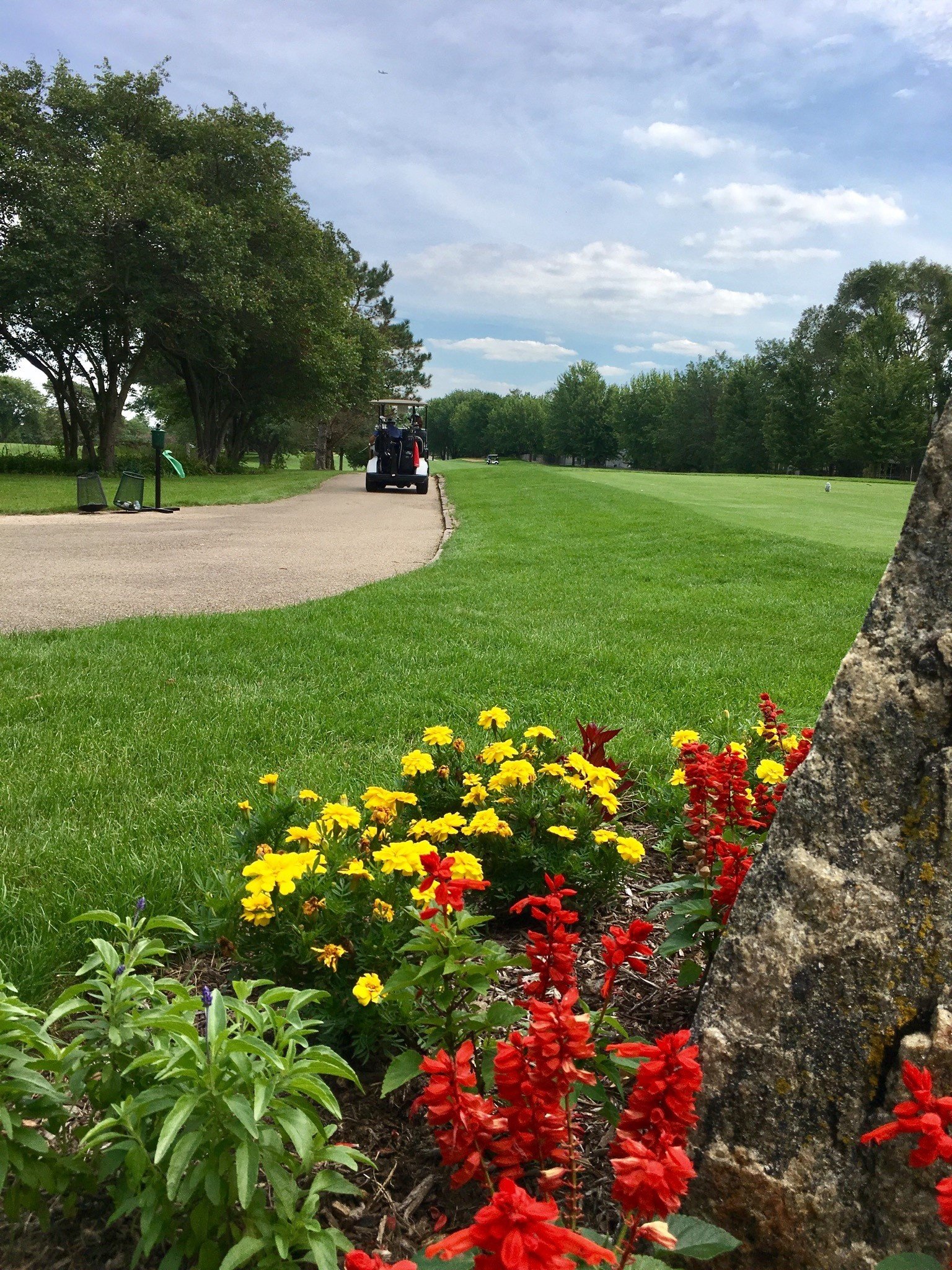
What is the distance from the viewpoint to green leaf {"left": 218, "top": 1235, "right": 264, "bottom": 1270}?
1.37 metres

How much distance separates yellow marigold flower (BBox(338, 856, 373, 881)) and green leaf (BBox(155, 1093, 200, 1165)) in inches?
35.4

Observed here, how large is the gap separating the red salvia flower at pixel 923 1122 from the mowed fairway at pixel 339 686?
2.14 meters

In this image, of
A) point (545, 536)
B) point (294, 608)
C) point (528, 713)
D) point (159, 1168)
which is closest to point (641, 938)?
point (159, 1168)

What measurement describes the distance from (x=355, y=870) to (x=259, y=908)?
0.27 metres

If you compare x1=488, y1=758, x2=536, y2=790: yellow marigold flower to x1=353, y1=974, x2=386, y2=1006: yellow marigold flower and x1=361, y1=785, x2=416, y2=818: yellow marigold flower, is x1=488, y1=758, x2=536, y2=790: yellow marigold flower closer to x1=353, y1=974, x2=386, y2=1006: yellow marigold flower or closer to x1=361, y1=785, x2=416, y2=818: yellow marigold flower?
x1=361, y1=785, x2=416, y2=818: yellow marigold flower

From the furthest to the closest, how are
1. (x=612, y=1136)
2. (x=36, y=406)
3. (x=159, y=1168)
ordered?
1. (x=36, y=406)
2. (x=612, y=1136)
3. (x=159, y=1168)

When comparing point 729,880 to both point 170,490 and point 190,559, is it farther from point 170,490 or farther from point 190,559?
→ point 170,490

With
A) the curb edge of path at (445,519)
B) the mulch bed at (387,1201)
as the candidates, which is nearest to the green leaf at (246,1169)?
the mulch bed at (387,1201)

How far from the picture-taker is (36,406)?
4205 inches

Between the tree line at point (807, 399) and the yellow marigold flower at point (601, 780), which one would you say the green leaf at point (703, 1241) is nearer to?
the yellow marigold flower at point (601, 780)

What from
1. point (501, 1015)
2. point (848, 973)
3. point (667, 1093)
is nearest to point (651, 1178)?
point (667, 1093)

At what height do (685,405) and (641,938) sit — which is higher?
(685,405)

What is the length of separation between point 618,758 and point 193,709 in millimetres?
2419

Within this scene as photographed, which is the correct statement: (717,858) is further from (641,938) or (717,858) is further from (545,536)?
(545,536)
